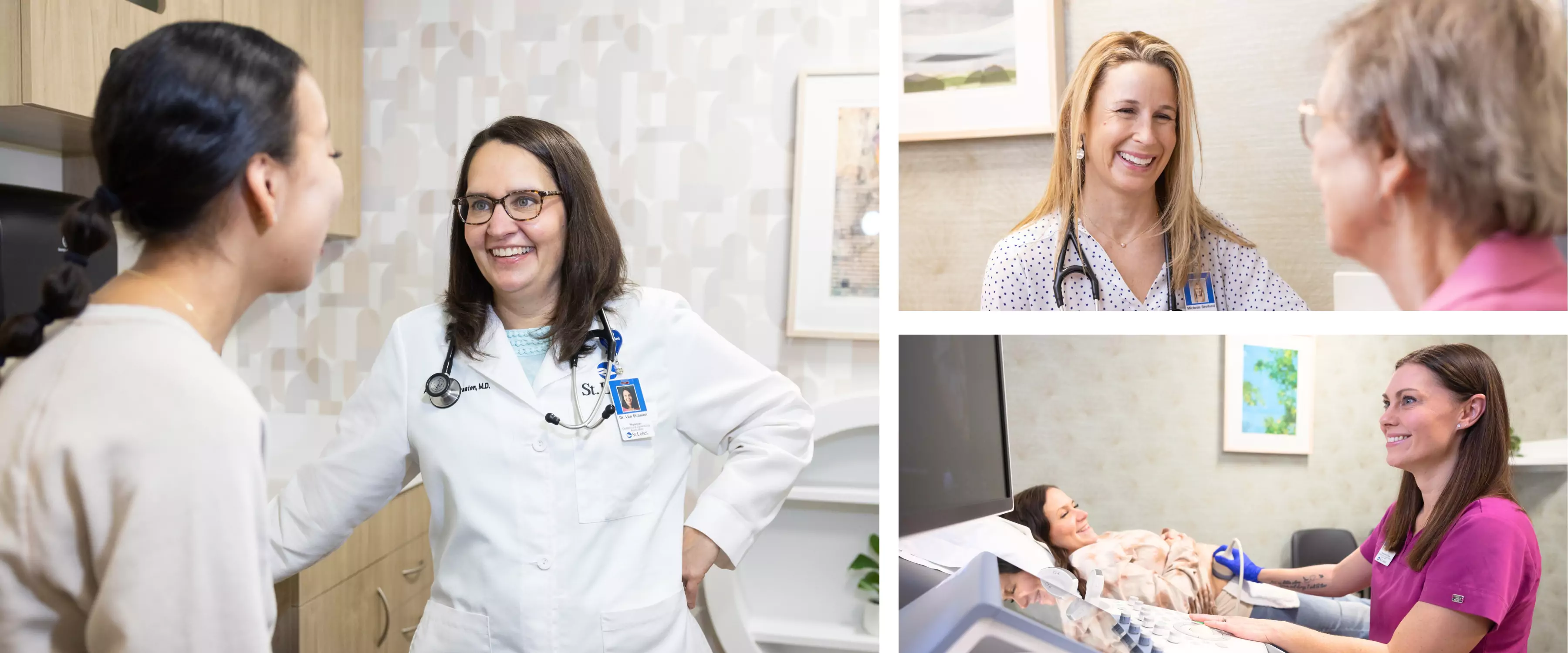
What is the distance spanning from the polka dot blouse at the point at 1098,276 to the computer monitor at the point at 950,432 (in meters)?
0.06

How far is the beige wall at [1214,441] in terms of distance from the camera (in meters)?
0.84

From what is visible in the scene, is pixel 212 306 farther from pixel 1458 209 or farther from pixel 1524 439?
pixel 1524 439

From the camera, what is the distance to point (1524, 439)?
84 cm

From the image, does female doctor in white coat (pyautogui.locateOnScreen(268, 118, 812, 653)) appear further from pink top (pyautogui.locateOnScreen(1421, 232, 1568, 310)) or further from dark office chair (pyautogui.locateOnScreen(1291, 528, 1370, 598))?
pink top (pyautogui.locateOnScreen(1421, 232, 1568, 310))

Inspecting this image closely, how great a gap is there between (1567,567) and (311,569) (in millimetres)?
1887

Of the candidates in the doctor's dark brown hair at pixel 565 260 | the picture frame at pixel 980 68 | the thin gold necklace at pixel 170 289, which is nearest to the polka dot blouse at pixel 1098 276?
the picture frame at pixel 980 68

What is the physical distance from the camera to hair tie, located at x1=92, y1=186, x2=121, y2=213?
0.76 m

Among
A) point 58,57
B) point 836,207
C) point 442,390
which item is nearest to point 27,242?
point 58,57

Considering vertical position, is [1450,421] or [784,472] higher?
[1450,421]

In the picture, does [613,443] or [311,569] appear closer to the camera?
[613,443]

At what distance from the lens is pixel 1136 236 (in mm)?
896

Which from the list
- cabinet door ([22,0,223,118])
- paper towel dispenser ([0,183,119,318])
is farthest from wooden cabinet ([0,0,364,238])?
paper towel dispenser ([0,183,119,318])

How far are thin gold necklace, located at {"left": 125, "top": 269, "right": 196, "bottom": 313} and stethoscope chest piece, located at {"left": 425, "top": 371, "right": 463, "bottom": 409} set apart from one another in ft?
1.70

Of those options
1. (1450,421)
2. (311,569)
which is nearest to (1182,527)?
(1450,421)
